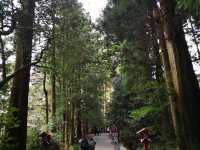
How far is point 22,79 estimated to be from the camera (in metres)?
12.7

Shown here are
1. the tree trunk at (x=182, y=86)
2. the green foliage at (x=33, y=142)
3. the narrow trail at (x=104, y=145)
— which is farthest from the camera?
the narrow trail at (x=104, y=145)

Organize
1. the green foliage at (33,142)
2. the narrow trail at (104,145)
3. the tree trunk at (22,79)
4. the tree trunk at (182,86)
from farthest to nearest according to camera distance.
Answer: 1. the narrow trail at (104,145)
2. the green foliage at (33,142)
3. the tree trunk at (22,79)
4. the tree trunk at (182,86)

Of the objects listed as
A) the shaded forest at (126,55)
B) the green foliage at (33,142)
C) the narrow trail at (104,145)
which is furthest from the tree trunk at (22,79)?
the narrow trail at (104,145)

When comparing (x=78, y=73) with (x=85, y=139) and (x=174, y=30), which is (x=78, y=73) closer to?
(x=85, y=139)

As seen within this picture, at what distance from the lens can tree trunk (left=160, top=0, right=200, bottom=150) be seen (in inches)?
393

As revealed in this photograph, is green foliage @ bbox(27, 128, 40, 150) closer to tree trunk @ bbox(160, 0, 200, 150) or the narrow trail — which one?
tree trunk @ bbox(160, 0, 200, 150)

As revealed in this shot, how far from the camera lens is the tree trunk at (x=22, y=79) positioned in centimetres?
1042

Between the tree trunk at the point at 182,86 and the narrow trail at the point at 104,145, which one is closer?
the tree trunk at the point at 182,86

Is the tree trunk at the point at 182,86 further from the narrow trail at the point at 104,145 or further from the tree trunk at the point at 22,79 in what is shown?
the narrow trail at the point at 104,145

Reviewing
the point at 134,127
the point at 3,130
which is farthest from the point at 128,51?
the point at 3,130

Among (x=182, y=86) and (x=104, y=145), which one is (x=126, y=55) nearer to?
(x=182, y=86)

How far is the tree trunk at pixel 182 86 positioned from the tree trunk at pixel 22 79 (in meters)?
3.88

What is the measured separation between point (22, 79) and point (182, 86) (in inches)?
219

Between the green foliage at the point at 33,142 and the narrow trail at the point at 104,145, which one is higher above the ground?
the narrow trail at the point at 104,145
